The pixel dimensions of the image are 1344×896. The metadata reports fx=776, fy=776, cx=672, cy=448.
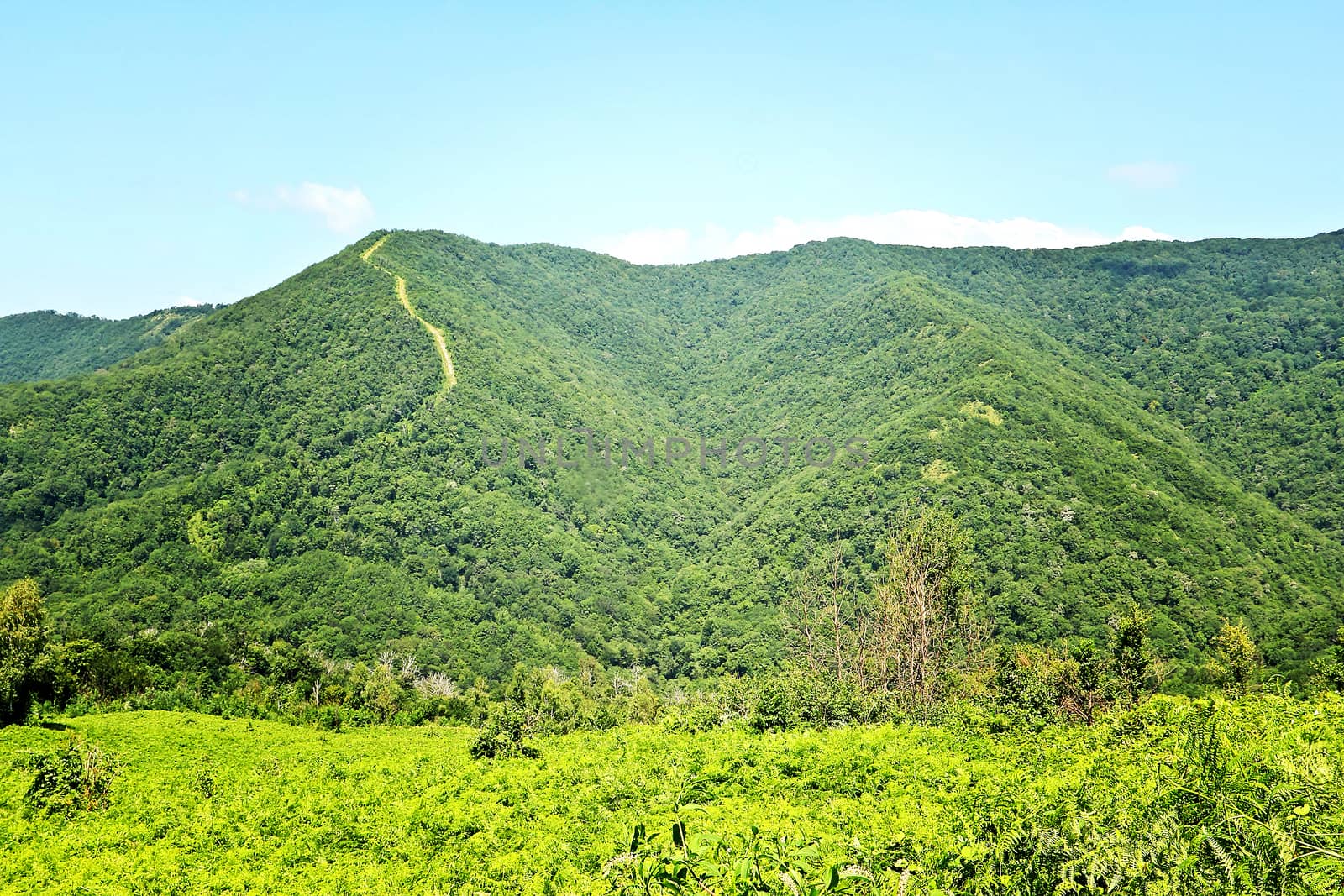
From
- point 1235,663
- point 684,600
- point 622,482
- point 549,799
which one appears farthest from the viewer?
point 622,482

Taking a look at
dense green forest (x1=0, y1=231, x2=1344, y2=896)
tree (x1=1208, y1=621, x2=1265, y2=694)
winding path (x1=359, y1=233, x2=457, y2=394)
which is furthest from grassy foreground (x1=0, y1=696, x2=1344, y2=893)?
winding path (x1=359, y1=233, x2=457, y2=394)

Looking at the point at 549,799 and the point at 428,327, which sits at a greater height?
the point at 428,327

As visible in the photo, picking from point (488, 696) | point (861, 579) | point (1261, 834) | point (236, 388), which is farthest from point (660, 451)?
point (1261, 834)

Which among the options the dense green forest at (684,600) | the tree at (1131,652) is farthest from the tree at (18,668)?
the tree at (1131,652)

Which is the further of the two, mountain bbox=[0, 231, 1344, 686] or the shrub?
mountain bbox=[0, 231, 1344, 686]

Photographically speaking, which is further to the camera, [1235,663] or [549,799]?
[1235,663]

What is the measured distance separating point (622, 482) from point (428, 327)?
48274 mm

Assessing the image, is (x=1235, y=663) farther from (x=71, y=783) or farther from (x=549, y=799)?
(x=71, y=783)

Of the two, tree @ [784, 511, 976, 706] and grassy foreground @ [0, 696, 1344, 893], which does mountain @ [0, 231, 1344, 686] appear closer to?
tree @ [784, 511, 976, 706]

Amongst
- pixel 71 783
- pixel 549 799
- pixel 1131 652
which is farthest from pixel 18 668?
pixel 1131 652

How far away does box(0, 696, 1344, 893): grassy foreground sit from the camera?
1393 cm

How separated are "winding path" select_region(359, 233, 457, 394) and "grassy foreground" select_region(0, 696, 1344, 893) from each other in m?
120

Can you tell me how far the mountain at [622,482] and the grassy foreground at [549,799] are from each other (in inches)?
1723

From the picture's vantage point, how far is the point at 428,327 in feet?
491
